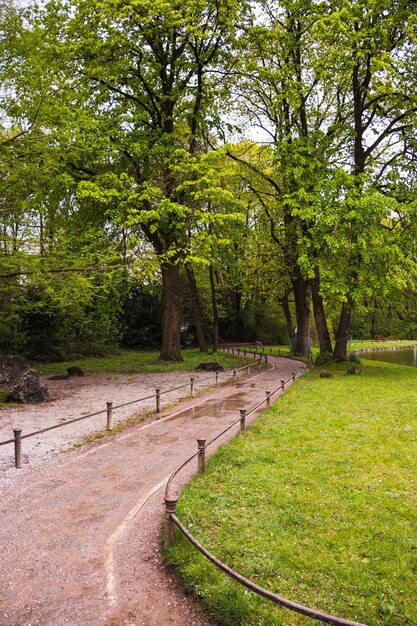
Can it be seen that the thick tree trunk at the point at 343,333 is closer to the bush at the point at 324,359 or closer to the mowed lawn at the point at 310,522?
the bush at the point at 324,359

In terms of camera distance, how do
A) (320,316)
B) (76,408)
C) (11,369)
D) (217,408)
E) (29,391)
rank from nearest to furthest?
1. (217,408)
2. (76,408)
3. (29,391)
4. (11,369)
5. (320,316)

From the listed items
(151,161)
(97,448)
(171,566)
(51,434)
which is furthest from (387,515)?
(151,161)

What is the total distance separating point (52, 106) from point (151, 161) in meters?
10.2

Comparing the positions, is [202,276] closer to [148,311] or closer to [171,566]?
[148,311]

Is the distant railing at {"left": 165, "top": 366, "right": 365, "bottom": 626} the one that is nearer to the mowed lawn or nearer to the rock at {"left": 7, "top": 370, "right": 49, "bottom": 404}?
the mowed lawn

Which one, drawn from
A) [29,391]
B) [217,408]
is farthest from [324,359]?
[29,391]

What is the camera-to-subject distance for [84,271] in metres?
17.7

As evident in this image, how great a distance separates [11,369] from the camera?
2044 centimetres

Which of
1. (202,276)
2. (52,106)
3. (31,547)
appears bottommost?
(31,547)

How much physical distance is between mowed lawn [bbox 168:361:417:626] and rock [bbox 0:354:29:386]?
1306cm

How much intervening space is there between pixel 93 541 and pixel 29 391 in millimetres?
11453

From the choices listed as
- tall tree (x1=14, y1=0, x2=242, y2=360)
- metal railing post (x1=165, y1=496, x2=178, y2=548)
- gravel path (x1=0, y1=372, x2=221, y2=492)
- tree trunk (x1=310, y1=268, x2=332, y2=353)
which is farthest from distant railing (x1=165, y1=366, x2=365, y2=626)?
tree trunk (x1=310, y1=268, x2=332, y2=353)

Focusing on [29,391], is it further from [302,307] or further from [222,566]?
[302,307]

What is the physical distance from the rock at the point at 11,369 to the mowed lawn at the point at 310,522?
1306cm
